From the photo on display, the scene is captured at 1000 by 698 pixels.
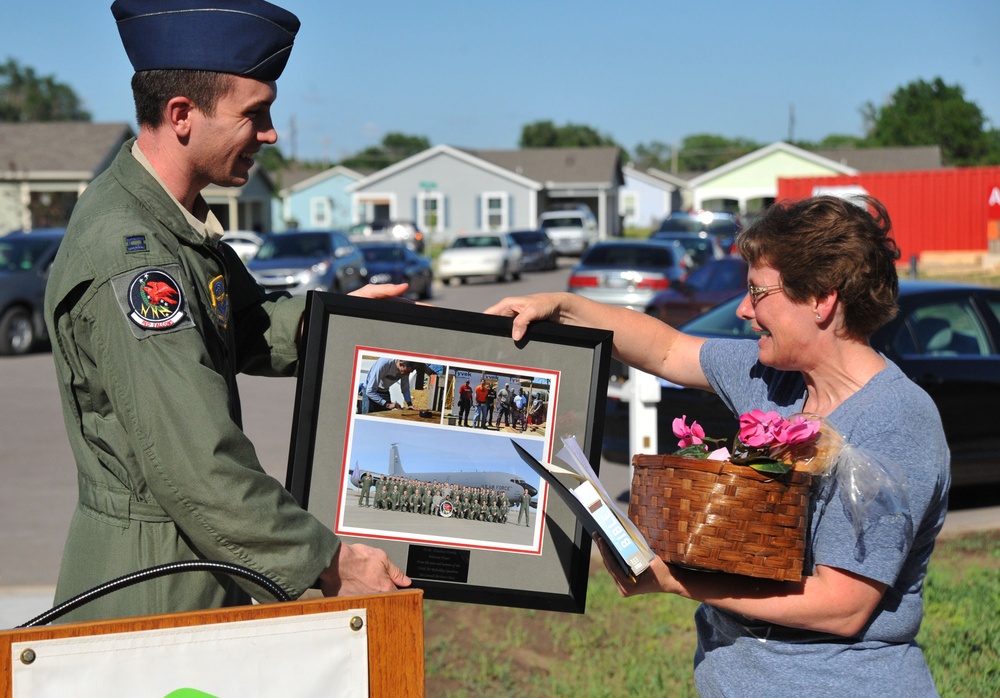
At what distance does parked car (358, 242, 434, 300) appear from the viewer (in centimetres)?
2675

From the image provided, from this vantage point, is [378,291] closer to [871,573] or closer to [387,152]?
[871,573]

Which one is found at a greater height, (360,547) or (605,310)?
(605,310)

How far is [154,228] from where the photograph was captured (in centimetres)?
213

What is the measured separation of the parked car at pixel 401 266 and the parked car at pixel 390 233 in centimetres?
1813

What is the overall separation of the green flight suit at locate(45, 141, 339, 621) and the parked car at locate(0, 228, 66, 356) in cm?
1574

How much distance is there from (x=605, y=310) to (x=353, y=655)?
1.41 metres

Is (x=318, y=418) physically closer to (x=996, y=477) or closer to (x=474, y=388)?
(x=474, y=388)

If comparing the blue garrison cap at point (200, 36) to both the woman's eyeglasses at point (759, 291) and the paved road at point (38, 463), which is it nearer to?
the woman's eyeglasses at point (759, 291)

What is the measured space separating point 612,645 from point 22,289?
14343 millimetres

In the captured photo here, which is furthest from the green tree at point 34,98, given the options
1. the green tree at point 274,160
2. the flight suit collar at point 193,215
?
the flight suit collar at point 193,215

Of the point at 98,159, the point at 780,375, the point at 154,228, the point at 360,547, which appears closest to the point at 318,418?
the point at 360,547

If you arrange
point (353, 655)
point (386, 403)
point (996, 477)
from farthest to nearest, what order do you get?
1. point (996, 477)
2. point (386, 403)
3. point (353, 655)

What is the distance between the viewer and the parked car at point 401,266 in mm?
26750

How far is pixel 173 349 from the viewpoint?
1.99m
